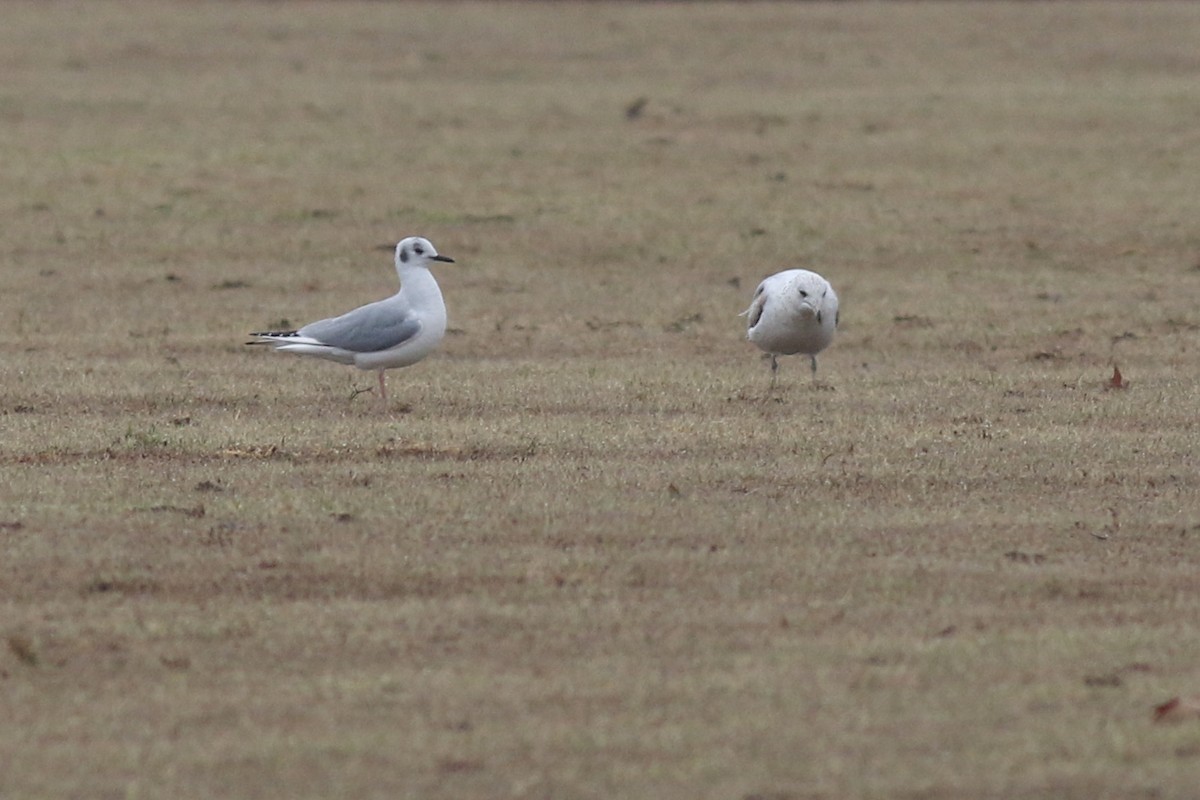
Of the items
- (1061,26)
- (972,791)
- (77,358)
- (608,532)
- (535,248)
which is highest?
(1061,26)

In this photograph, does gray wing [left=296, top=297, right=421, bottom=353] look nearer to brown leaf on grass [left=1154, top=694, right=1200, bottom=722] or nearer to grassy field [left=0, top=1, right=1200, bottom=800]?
grassy field [left=0, top=1, right=1200, bottom=800]

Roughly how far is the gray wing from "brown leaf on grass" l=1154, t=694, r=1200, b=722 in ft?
22.1

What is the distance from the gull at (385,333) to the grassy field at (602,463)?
29 cm

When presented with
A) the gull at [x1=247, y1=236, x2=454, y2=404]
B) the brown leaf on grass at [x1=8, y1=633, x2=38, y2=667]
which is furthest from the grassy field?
the gull at [x1=247, y1=236, x2=454, y2=404]

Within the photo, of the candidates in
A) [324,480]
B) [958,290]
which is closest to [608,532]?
[324,480]

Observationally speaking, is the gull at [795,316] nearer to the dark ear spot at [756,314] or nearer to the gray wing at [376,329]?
the dark ear spot at [756,314]

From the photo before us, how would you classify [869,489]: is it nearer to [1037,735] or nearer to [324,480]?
[324,480]

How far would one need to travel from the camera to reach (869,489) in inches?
397

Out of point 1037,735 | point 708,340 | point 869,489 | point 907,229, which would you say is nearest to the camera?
point 1037,735

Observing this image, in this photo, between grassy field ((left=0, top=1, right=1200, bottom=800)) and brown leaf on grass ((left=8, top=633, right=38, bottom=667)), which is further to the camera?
brown leaf on grass ((left=8, top=633, right=38, bottom=667))

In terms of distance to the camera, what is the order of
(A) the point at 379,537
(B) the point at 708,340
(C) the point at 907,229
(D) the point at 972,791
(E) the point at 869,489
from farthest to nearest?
(C) the point at 907,229
(B) the point at 708,340
(E) the point at 869,489
(A) the point at 379,537
(D) the point at 972,791

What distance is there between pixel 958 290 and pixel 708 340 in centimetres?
312

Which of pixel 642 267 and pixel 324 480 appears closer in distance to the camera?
pixel 324 480

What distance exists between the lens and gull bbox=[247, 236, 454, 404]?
12.8 m
